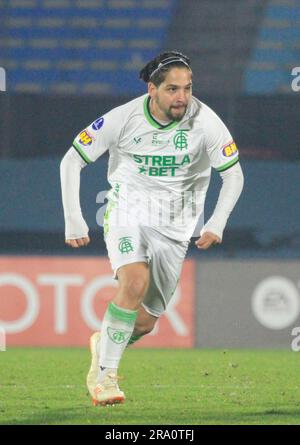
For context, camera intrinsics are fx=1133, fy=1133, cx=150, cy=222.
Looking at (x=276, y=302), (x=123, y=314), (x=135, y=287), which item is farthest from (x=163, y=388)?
(x=276, y=302)

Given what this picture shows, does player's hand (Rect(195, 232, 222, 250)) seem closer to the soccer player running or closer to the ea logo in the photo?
the soccer player running

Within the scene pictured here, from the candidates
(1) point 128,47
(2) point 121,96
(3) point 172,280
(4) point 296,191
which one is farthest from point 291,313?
(1) point 128,47

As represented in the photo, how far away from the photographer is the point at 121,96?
13.8 meters

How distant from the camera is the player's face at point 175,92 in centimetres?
585

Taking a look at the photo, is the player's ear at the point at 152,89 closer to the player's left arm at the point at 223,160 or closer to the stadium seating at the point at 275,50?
the player's left arm at the point at 223,160

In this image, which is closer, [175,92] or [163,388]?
[175,92]

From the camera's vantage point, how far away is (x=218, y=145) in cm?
614

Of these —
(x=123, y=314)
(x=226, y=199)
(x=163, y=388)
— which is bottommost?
(x=163, y=388)

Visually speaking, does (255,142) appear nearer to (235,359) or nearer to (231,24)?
(231,24)

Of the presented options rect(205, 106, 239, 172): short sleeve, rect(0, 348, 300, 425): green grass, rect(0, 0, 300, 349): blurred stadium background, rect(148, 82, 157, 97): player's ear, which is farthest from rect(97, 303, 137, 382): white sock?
rect(0, 0, 300, 349): blurred stadium background

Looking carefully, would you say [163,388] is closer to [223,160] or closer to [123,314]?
[123,314]

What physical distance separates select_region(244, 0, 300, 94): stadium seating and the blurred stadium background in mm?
21

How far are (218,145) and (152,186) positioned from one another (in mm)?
424

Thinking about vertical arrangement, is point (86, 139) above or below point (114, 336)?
above
